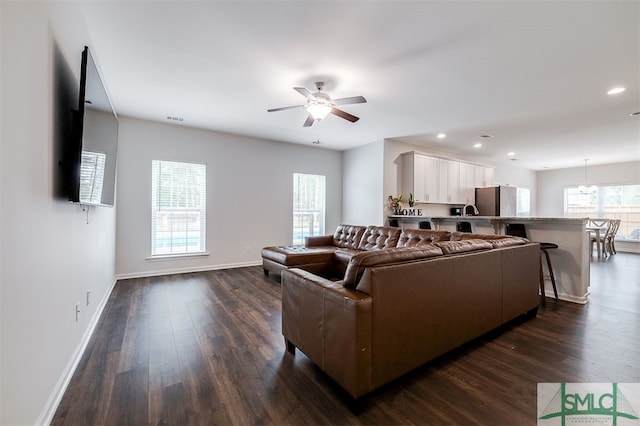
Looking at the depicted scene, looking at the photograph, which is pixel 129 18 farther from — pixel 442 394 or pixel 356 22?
pixel 442 394

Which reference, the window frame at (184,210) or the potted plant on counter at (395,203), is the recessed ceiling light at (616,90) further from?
the window frame at (184,210)

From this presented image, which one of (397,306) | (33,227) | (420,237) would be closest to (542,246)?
(420,237)

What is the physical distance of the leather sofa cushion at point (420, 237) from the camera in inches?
145

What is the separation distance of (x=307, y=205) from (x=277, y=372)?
4.90 m

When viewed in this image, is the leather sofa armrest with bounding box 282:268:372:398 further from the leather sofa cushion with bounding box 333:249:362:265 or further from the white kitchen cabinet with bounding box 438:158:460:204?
the white kitchen cabinet with bounding box 438:158:460:204

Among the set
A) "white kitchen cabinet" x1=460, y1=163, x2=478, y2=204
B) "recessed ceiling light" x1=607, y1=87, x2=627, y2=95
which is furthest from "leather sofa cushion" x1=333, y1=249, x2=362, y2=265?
"white kitchen cabinet" x1=460, y1=163, x2=478, y2=204

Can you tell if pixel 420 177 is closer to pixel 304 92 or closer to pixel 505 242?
pixel 505 242

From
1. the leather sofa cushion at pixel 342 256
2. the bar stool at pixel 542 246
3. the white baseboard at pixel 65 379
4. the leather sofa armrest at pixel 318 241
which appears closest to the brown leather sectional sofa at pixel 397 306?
the bar stool at pixel 542 246

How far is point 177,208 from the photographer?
16.5ft

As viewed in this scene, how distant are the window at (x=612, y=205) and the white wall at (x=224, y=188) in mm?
8515

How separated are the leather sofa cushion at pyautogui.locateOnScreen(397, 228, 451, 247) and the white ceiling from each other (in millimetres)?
1881

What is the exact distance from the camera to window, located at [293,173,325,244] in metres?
6.47

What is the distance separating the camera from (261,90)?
3.51 meters
